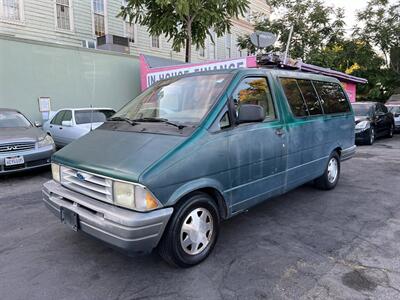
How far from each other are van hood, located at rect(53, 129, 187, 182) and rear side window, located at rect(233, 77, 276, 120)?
3.23ft

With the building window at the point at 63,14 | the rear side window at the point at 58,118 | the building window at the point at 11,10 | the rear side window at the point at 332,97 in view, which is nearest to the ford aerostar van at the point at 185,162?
the rear side window at the point at 332,97

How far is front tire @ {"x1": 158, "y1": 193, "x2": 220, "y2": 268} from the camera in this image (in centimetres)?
294

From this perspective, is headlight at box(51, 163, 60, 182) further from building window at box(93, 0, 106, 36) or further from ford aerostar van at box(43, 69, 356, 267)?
building window at box(93, 0, 106, 36)

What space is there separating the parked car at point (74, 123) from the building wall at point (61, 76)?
165 cm

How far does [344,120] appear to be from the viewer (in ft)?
18.7

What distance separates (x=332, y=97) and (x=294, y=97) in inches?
55.3

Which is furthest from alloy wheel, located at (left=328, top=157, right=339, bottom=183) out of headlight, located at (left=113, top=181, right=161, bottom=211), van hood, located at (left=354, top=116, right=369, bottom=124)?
van hood, located at (left=354, top=116, right=369, bottom=124)

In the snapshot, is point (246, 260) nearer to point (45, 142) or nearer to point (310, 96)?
point (310, 96)

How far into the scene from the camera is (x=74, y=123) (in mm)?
8820

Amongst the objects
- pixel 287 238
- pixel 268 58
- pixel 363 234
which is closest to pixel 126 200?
pixel 287 238

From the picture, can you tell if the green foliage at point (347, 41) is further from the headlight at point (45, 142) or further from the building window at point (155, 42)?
the headlight at point (45, 142)

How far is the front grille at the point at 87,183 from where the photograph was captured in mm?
2888

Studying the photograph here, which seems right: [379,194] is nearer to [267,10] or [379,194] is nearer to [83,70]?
[83,70]

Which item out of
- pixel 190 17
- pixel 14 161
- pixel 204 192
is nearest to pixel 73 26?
pixel 190 17
